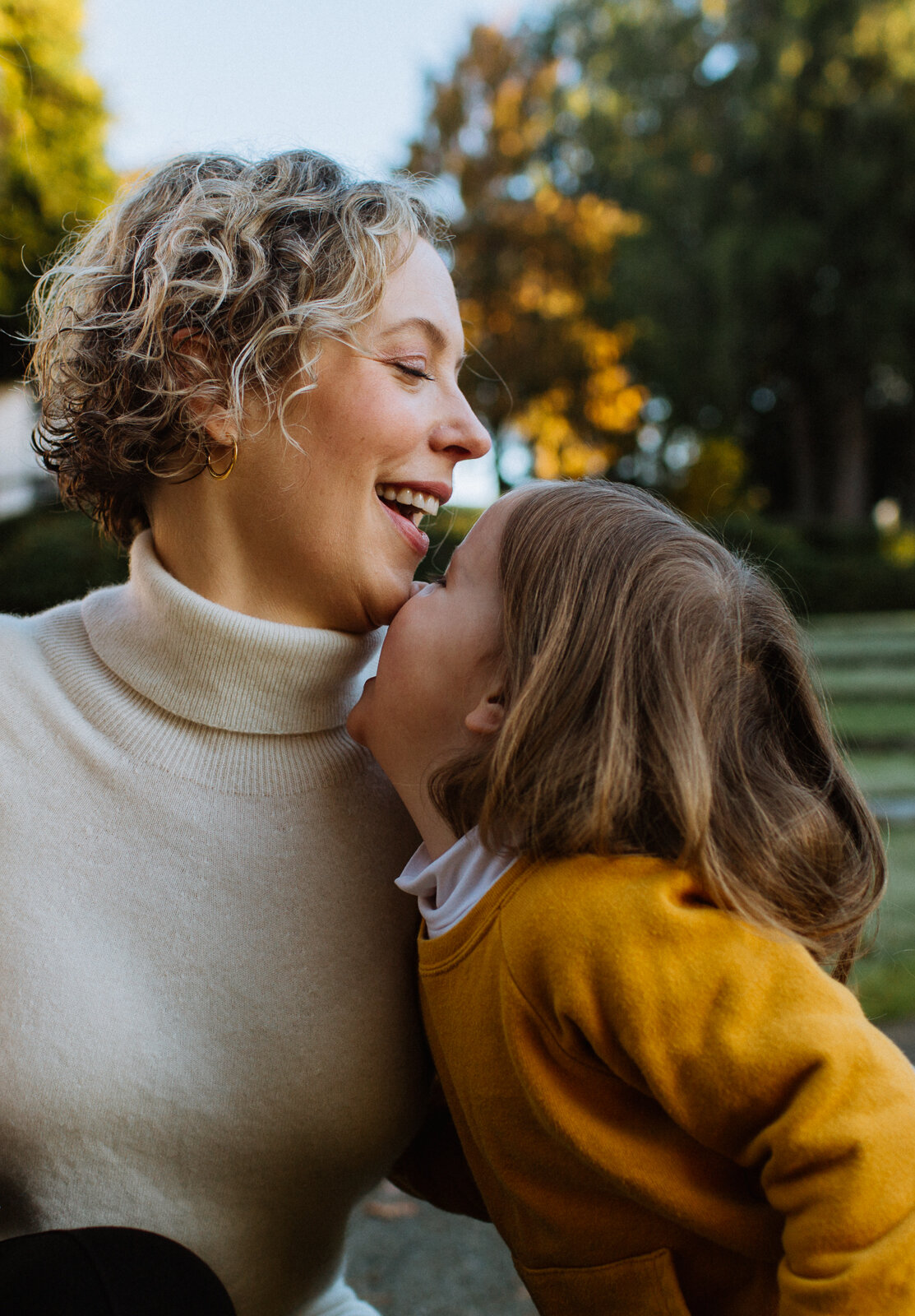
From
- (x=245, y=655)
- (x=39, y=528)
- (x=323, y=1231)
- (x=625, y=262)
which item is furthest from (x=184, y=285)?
(x=625, y=262)

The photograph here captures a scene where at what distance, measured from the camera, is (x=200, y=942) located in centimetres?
145

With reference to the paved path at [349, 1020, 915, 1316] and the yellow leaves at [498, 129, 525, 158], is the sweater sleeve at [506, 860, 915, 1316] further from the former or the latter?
the yellow leaves at [498, 129, 525, 158]

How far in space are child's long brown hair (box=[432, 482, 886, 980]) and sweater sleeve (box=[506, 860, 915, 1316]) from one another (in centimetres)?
9

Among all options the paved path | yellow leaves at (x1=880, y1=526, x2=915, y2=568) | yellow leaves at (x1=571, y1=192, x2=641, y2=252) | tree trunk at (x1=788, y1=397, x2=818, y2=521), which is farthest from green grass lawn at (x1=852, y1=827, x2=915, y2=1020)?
tree trunk at (x1=788, y1=397, x2=818, y2=521)

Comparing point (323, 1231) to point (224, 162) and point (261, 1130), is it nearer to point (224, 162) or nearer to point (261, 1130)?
point (261, 1130)

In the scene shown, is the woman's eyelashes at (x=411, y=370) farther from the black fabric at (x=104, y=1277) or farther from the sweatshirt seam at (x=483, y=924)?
the black fabric at (x=104, y=1277)

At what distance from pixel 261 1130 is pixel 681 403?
21413 mm

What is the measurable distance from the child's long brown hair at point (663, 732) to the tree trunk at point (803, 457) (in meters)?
23.2

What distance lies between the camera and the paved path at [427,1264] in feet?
8.27

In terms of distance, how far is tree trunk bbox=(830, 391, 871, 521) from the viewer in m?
22.8

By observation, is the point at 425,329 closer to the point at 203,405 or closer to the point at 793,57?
the point at 203,405

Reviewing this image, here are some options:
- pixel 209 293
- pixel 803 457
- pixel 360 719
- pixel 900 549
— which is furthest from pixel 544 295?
pixel 360 719

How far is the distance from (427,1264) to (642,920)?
6.41ft

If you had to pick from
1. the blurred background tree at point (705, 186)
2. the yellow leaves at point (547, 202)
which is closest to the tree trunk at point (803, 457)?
the blurred background tree at point (705, 186)
